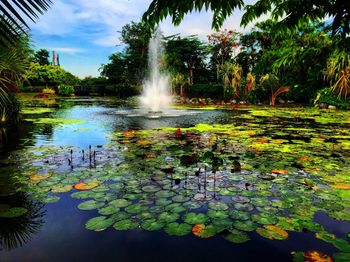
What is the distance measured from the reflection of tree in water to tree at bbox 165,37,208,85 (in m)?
32.5

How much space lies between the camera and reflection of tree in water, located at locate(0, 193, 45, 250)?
232 centimetres

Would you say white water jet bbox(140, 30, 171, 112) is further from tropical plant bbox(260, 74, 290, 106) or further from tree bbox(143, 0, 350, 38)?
tree bbox(143, 0, 350, 38)

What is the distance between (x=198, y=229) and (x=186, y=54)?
114 ft

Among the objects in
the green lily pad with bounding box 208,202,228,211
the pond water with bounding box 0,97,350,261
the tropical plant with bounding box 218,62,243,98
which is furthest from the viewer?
the tropical plant with bounding box 218,62,243,98

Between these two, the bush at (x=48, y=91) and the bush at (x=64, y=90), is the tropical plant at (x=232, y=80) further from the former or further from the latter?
the bush at (x=48, y=91)

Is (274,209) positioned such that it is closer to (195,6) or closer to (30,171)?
(195,6)

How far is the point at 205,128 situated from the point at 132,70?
106 feet

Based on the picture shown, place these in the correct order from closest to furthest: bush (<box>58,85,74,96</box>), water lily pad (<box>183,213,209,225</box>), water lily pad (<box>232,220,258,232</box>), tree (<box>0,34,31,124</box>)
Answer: water lily pad (<box>232,220,258,232</box>), water lily pad (<box>183,213,209,225</box>), tree (<box>0,34,31,124</box>), bush (<box>58,85,74,96</box>)

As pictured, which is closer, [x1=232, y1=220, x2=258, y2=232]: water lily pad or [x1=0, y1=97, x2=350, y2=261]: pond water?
[x1=0, y1=97, x2=350, y2=261]: pond water

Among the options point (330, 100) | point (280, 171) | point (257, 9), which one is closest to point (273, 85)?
point (330, 100)

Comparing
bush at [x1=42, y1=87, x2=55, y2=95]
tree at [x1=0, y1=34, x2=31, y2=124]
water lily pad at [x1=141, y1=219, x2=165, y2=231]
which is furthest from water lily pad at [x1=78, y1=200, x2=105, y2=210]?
bush at [x1=42, y1=87, x2=55, y2=95]

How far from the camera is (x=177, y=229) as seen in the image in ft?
8.06

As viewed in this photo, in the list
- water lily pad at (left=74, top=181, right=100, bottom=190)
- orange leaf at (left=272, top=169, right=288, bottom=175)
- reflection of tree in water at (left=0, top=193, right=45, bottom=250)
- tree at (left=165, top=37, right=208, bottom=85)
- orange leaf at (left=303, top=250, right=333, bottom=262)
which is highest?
tree at (left=165, top=37, right=208, bottom=85)

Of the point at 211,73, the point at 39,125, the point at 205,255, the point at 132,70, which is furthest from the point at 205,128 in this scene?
the point at 132,70
